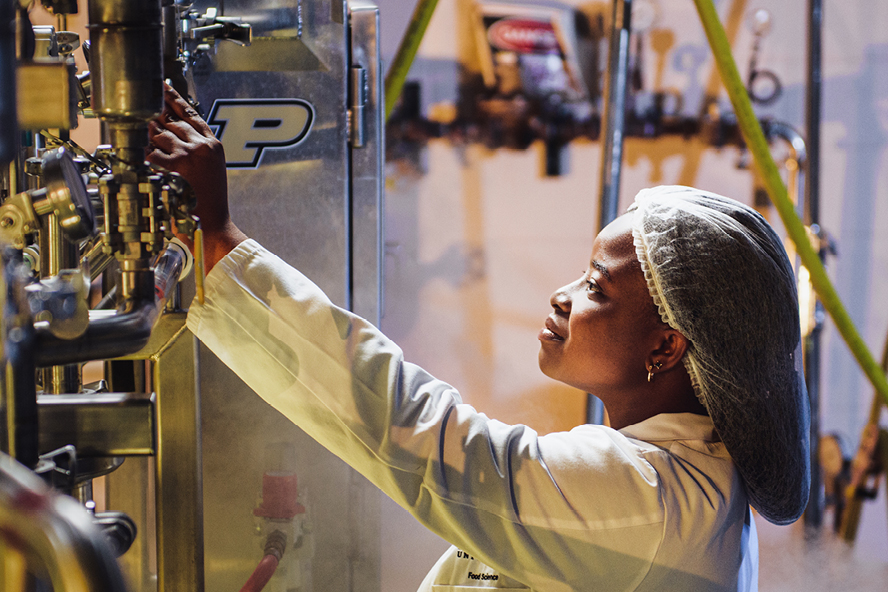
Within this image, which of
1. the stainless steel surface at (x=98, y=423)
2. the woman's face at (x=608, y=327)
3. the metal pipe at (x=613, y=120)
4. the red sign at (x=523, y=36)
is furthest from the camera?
the red sign at (x=523, y=36)

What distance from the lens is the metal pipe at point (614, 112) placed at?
1.67 metres

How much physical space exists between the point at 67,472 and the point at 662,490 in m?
0.53

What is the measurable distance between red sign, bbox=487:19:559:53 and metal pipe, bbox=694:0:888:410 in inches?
17.2

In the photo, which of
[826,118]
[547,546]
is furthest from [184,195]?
[826,118]

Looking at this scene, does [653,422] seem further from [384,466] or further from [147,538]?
[147,538]

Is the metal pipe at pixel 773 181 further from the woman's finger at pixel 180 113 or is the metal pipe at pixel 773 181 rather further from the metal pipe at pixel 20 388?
the metal pipe at pixel 20 388

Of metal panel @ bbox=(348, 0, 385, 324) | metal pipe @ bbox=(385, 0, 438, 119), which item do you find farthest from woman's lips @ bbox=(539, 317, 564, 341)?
metal pipe @ bbox=(385, 0, 438, 119)

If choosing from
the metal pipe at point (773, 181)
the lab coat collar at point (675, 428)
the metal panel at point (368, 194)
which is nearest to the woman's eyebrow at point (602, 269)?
the lab coat collar at point (675, 428)

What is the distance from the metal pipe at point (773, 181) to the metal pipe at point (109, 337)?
1333 millimetres

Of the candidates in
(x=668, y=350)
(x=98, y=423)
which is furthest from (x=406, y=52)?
(x=98, y=423)

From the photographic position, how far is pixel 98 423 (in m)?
0.61

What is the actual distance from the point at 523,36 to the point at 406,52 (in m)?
0.49

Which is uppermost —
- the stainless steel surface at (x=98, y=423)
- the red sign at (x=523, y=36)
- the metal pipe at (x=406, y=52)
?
the red sign at (x=523, y=36)

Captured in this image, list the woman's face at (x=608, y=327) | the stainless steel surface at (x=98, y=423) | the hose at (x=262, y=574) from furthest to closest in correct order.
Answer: the hose at (x=262, y=574) < the woman's face at (x=608, y=327) < the stainless steel surface at (x=98, y=423)
